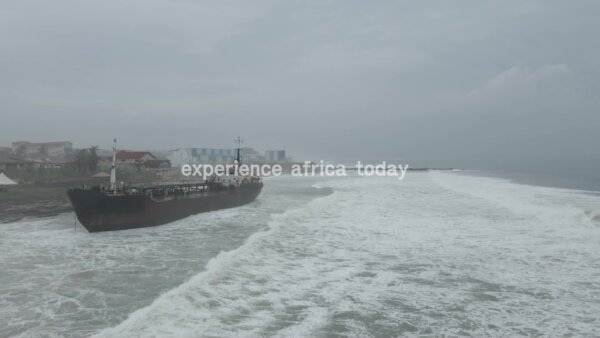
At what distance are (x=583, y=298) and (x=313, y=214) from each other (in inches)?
656

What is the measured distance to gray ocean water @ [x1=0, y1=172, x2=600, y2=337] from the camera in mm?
8914

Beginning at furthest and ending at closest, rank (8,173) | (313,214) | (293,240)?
(8,173)
(313,214)
(293,240)

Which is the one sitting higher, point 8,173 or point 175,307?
point 8,173

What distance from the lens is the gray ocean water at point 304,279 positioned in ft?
29.2

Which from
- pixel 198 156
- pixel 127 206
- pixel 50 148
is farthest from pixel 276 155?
pixel 127 206

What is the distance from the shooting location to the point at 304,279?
1224cm

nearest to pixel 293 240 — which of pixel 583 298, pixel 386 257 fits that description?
pixel 386 257

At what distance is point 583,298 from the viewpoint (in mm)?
10789

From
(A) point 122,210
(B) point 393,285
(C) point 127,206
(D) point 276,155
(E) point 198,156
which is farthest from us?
(D) point 276,155

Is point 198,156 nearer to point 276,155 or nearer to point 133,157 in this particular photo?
point 133,157

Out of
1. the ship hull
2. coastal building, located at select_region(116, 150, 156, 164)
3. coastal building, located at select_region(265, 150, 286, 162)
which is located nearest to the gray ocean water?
the ship hull

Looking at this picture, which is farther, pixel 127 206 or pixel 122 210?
pixel 127 206

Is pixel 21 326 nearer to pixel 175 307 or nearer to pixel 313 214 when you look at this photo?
pixel 175 307

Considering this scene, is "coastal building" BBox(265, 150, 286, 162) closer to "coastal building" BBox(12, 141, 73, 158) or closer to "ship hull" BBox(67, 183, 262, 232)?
"coastal building" BBox(12, 141, 73, 158)
